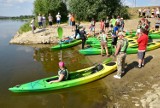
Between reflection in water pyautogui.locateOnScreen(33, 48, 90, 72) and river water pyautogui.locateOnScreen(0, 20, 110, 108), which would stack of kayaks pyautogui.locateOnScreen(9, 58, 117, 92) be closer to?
river water pyautogui.locateOnScreen(0, 20, 110, 108)

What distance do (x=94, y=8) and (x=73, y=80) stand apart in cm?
2090

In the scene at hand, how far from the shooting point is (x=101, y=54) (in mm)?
14766

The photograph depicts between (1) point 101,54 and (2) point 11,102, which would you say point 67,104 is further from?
(1) point 101,54

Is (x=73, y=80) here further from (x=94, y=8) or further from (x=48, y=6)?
(x=48, y=6)

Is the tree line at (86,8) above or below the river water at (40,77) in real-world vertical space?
above

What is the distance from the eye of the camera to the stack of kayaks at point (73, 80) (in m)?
9.49

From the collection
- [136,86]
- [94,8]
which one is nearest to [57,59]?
[136,86]

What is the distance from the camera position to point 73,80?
392 inches

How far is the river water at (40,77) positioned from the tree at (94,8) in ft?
41.7

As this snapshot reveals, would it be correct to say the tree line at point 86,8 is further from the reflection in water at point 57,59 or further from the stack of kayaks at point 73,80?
the stack of kayaks at point 73,80

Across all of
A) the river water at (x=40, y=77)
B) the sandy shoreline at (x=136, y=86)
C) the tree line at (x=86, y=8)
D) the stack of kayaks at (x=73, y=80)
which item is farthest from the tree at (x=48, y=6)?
the stack of kayaks at (x=73, y=80)

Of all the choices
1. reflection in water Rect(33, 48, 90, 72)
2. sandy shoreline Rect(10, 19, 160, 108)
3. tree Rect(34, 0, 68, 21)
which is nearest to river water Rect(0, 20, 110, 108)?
reflection in water Rect(33, 48, 90, 72)

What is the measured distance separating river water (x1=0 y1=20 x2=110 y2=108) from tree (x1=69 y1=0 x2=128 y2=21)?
12716 millimetres

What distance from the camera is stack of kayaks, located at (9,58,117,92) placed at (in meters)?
9.49
